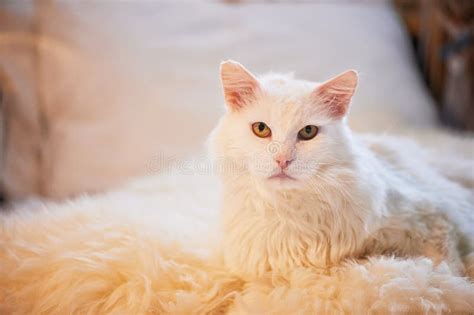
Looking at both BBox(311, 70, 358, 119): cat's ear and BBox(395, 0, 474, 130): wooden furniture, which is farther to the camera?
BBox(395, 0, 474, 130): wooden furniture

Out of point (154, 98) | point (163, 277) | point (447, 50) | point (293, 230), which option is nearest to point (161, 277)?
point (163, 277)

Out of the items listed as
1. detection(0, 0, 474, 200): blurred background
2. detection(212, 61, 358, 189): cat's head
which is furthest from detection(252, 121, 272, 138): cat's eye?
detection(0, 0, 474, 200): blurred background

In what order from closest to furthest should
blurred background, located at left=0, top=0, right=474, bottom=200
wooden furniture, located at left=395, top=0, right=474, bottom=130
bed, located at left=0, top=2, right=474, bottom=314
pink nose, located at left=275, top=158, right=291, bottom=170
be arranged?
pink nose, located at left=275, top=158, right=291, bottom=170 < bed, located at left=0, top=2, right=474, bottom=314 < blurred background, located at left=0, top=0, right=474, bottom=200 < wooden furniture, located at left=395, top=0, right=474, bottom=130

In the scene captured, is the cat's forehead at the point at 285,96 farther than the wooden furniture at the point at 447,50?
No

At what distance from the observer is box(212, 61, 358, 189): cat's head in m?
0.71

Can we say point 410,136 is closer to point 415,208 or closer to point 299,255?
point 415,208

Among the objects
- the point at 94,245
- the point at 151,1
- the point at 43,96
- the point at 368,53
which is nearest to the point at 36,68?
the point at 43,96

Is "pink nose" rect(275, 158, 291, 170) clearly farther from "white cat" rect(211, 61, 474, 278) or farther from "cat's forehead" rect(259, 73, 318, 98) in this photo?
"cat's forehead" rect(259, 73, 318, 98)

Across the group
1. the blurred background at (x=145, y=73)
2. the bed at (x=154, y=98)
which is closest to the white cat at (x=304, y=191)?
the bed at (x=154, y=98)

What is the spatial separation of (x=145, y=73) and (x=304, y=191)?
0.96 meters

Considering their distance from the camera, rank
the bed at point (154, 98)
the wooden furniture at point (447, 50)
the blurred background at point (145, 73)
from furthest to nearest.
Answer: the wooden furniture at point (447, 50) → the blurred background at point (145, 73) → the bed at point (154, 98)

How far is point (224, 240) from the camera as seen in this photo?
0.84 metres

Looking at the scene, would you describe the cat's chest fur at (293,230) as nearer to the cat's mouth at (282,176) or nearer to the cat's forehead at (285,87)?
the cat's mouth at (282,176)

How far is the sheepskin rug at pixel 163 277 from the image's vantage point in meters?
0.70
